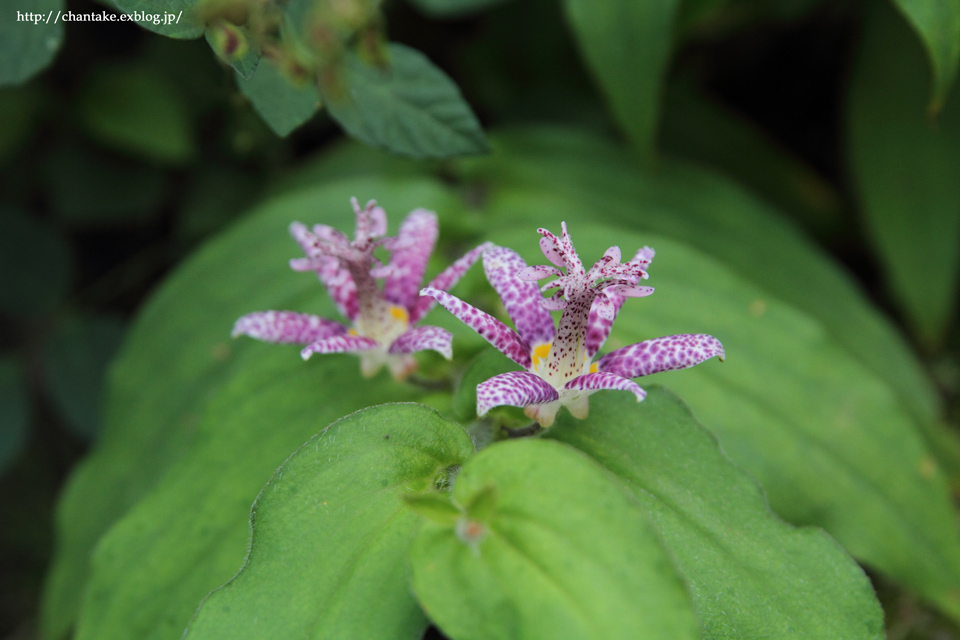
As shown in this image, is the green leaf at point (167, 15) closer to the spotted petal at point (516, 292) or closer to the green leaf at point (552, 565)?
the spotted petal at point (516, 292)

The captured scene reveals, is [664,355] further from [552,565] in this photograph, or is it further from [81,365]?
[81,365]

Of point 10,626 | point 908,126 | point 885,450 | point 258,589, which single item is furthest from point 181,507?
point 908,126

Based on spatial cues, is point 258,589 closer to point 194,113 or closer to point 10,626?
point 194,113

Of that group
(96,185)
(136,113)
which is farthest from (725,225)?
(96,185)

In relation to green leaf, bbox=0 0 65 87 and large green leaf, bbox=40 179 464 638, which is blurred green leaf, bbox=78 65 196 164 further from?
green leaf, bbox=0 0 65 87

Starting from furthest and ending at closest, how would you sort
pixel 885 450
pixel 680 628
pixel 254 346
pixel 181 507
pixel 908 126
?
pixel 908 126
pixel 254 346
pixel 885 450
pixel 181 507
pixel 680 628

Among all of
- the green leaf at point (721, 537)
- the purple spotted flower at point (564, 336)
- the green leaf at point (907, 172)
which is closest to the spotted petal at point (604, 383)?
the purple spotted flower at point (564, 336)
